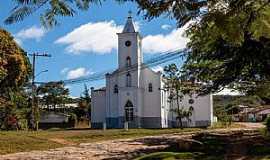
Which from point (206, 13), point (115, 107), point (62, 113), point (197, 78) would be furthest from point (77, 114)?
point (206, 13)

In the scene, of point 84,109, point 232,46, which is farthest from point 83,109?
point 232,46

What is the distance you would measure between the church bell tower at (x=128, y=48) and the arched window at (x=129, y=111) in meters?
4.36

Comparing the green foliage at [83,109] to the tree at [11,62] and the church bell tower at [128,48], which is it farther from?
the tree at [11,62]

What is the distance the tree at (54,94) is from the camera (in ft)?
287

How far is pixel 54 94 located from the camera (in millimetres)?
88500

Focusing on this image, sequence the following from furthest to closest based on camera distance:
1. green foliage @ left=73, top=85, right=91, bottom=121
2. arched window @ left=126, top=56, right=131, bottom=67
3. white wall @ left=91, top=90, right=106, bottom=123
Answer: green foliage @ left=73, top=85, right=91, bottom=121 → white wall @ left=91, top=90, right=106, bottom=123 → arched window @ left=126, top=56, right=131, bottom=67

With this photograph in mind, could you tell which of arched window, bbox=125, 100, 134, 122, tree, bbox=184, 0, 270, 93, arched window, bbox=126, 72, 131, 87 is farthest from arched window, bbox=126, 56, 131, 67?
tree, bbox=184, 0, 270, 93

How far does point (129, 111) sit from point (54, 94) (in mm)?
22853

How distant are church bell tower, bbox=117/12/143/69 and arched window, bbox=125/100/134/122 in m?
4.36

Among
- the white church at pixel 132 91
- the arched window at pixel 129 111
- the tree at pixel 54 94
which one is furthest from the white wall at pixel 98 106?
the tree at pixel 54 94

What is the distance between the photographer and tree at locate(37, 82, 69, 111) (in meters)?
87.4

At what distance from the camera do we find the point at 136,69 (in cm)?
6912

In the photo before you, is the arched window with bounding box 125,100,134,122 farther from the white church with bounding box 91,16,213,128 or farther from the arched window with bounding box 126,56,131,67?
the arched window with bounding box 126,56,131,67

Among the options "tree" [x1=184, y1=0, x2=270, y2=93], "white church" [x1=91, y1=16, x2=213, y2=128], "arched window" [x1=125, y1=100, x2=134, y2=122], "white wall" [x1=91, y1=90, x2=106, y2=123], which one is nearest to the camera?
"tree" [x1=184, y1=0, x2=270, y2=93]
